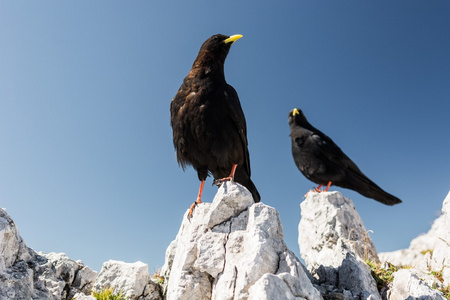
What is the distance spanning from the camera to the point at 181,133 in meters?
6.36

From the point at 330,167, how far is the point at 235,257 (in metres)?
9.14

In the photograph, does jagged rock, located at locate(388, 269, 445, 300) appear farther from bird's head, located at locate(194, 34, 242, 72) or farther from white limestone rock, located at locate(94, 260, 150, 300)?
bird's head, located at locate(194, 34, 242, 72)

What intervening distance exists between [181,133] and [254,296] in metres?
3.35

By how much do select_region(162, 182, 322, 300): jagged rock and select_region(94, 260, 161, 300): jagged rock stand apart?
2.53ft

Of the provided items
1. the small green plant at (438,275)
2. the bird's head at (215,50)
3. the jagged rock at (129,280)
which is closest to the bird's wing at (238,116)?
the bird's head at (215,50)

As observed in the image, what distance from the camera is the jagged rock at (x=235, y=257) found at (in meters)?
4.17

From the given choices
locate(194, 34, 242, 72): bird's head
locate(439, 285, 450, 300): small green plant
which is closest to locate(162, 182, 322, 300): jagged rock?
locate(194, 34, 242, 72): bird's head

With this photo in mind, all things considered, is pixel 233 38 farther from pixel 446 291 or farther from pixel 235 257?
pixel 446 291

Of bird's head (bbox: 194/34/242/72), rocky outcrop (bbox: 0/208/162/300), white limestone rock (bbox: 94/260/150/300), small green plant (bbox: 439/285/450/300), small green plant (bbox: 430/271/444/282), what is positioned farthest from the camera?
small green plant (bbox: 430/271/444/282)

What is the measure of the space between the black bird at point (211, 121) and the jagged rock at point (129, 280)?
1286 millimetres

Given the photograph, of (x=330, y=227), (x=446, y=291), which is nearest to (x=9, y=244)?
(x=446, y=291)

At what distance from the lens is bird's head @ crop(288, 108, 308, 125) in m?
14.5

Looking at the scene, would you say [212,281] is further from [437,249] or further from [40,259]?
[437,249]

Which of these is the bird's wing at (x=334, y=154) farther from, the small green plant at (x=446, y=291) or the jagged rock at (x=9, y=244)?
the jagged rock at (x=9, y=244)
